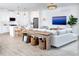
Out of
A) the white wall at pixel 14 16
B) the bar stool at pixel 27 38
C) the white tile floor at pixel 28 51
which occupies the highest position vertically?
the white wall at pixel 14 16

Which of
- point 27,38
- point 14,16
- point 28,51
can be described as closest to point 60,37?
point 28,51

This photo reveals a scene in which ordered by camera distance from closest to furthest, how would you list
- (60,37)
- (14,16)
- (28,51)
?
1. (14,16)
2. (28,51)
3. (60,37)

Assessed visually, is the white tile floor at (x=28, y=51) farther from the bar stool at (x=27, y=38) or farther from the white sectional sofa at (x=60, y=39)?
the bar stool at (x=27, y=38)

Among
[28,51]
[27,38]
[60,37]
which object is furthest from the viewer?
[27,38]

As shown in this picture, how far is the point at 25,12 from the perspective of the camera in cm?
261

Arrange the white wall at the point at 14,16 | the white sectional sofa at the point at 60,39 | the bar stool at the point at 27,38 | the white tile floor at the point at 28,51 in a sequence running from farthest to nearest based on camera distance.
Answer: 1. the bar stool at the point at 27,38
2. the white sectional sofa at the point at 60,39
3. the white tile floor at the point at 28,51
4. the white wall at the point at 14,16

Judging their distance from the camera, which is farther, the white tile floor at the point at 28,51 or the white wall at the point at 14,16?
the white tile floor at the point at 28,51

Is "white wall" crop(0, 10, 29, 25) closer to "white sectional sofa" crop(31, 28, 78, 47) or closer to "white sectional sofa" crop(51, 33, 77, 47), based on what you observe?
"white sectional sofa" crop(31, 28, 78, 47)

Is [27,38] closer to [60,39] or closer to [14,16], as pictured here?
[60,39]

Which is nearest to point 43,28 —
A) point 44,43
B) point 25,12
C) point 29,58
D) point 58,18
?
point 44,43

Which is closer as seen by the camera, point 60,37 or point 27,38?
point 60,37

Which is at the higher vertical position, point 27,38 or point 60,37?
point 60,37

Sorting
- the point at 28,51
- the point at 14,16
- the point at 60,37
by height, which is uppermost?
the point at 14,16

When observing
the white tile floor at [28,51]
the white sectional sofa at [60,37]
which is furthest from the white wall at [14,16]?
the white sectional sofa at [60,37]
